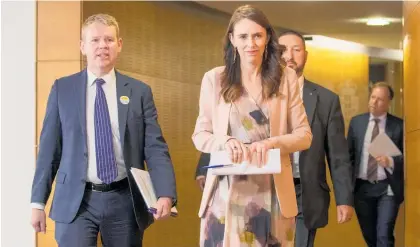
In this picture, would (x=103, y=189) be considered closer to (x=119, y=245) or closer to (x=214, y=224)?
(x=119, y=245)

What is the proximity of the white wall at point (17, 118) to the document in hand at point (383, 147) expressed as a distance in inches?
117

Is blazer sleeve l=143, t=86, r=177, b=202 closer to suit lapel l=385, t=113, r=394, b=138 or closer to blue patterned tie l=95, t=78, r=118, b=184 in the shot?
blue patterned tie l=95, t=78, r=118, b=184

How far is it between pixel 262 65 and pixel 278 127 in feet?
1.04

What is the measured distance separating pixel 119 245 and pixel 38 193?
1.70ft

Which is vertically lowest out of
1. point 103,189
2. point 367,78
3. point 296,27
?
point 103,189

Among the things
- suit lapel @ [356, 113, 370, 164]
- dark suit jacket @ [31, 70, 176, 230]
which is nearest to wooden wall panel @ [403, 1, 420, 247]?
suit lapel @ [356, 113, 370, 164]

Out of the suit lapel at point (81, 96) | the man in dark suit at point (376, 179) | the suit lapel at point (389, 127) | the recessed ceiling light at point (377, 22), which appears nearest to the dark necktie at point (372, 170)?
the man in dark suit at point (376, 179)

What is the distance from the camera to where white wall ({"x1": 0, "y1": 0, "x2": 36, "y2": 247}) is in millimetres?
7332

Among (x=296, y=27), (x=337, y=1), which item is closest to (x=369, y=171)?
(x=337, y=1)

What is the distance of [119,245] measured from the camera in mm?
4500

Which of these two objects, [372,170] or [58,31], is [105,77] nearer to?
[58,31]

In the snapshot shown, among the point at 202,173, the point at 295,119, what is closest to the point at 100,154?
the point at 295,119

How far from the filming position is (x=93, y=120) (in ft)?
14.8

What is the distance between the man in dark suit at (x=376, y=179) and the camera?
784cm
